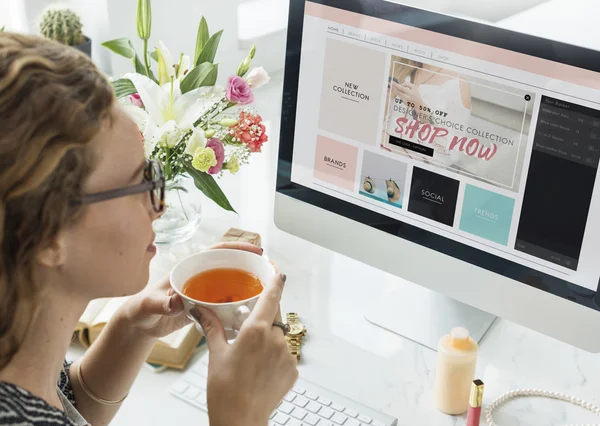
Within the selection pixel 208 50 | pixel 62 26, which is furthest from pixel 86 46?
pixel 208 50

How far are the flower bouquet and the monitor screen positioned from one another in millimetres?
127

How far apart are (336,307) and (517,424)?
35 centimetres

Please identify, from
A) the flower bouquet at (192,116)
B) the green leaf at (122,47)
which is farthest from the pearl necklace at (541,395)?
the green leaf at (122,47)

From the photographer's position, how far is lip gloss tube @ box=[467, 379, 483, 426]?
3.33ft

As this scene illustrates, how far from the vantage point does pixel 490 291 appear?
1123mm

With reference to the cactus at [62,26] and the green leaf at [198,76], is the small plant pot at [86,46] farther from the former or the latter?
the green leaf at [198,76]

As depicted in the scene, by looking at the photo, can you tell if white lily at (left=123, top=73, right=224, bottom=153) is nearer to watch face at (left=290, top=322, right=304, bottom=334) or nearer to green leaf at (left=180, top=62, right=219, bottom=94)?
green leaf at (left=180, top=62, right=219, bottom=94)

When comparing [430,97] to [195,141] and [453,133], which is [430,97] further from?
[195,141]

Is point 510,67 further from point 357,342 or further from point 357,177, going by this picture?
point 357,342

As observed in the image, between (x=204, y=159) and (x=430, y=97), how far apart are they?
0.38 meters

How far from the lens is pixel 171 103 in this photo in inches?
51.2

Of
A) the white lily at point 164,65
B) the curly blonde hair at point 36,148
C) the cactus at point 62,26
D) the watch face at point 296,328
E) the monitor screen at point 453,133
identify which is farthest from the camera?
the cactus at point 62,26

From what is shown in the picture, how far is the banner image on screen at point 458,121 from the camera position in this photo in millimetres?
1012

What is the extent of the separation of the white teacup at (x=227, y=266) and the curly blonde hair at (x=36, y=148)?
7.9 inches
